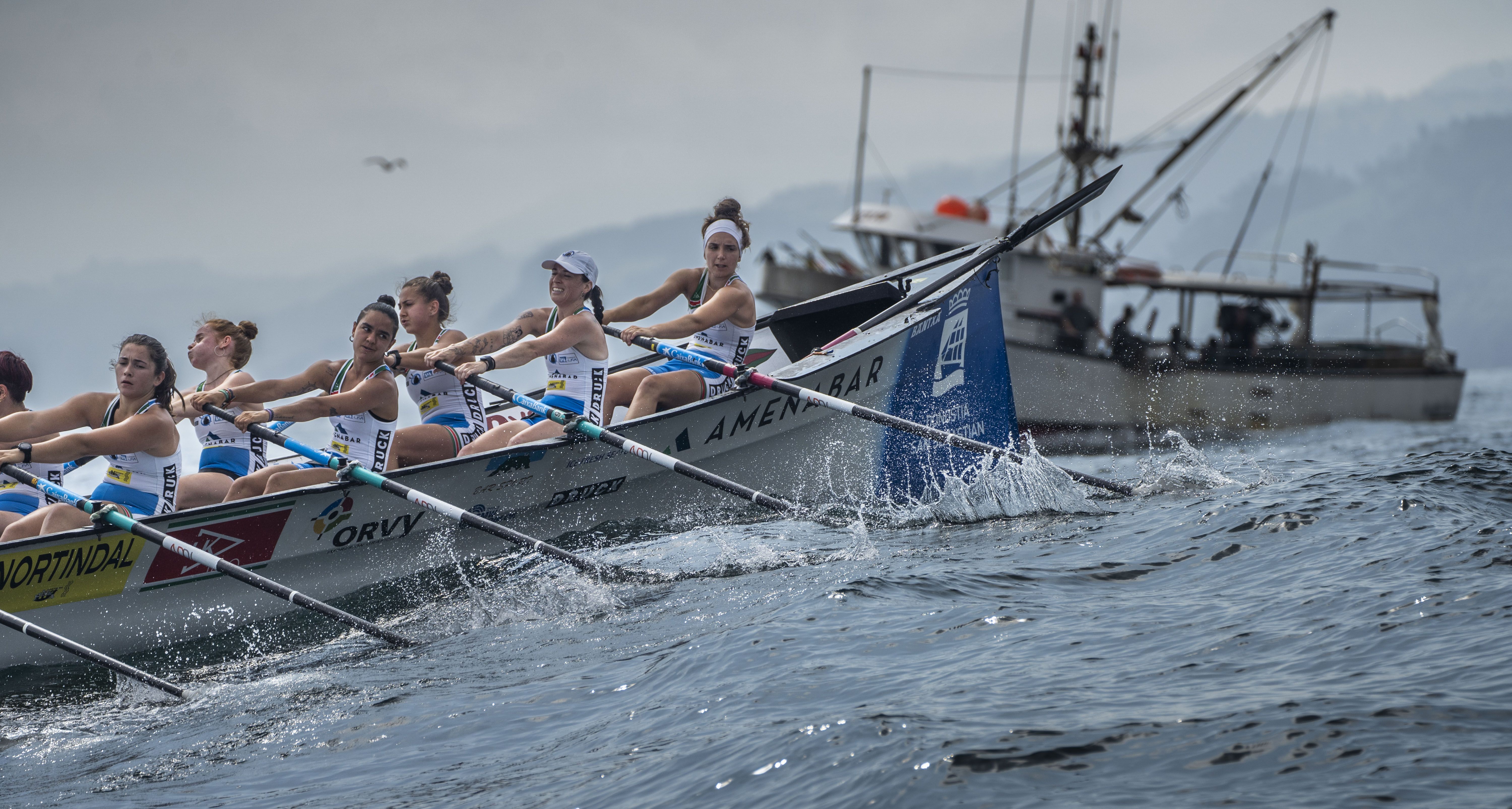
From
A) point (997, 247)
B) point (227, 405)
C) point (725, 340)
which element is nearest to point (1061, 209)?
point (997, 247)

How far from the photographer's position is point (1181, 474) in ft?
30.7

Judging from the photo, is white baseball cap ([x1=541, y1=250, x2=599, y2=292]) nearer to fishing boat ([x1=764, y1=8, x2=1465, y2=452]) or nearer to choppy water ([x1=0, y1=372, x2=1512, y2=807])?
choppy water ([x1=0, y1=372, x2=1512, y2=807])

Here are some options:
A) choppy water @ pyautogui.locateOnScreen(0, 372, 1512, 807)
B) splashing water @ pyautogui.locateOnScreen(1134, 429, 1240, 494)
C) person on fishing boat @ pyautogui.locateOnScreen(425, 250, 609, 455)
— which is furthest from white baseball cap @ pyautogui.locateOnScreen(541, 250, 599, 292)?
splashing water @ pyautogui.locateOnScreen(1134, 429, 1240, 494)

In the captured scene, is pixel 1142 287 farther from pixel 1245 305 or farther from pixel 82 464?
pixel 82 464

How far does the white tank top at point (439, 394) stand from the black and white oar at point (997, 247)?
267cm

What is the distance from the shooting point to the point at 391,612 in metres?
7.61

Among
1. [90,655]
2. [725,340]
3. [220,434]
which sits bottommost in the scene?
[90,655]

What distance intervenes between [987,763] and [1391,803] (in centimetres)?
121

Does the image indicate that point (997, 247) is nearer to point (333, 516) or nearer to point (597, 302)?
point (597, 302)

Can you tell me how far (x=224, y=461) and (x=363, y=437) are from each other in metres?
1.28

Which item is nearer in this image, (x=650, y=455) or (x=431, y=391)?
(x=650, y=455)

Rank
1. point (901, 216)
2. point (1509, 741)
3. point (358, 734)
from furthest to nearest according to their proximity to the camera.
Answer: point (901, 216), point (358, 734), point (1509, 741)

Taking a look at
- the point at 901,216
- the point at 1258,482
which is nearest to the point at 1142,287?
the point at 901,216

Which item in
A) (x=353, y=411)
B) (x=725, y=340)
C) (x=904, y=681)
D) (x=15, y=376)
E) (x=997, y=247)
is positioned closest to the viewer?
(x=904, y=681)
